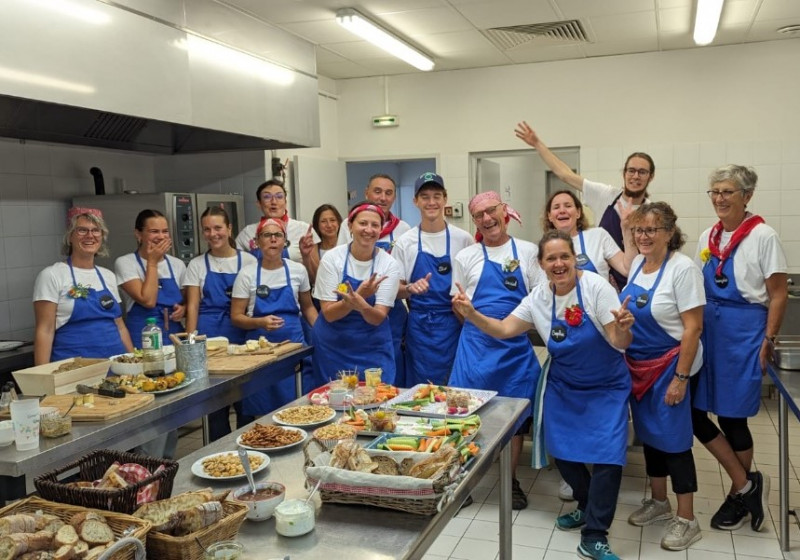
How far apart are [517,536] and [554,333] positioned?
115 cm

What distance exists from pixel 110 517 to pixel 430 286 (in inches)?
104

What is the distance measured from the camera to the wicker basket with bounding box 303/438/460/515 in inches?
71.1

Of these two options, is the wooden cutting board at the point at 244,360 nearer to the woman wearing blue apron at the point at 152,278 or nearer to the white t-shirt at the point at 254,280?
the white t-shirt at the point at 254,280

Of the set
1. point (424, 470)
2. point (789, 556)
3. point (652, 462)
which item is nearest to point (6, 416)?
point (424, 470)

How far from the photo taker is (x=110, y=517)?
1595mm

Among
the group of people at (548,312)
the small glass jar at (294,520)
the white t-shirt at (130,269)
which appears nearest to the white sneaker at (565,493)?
the group of people at (548,312)

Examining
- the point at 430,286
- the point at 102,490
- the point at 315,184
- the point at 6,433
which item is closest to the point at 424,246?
the point at 430,286

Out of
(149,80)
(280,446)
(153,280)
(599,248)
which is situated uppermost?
(149,80)

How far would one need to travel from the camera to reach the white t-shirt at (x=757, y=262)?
11.4ft

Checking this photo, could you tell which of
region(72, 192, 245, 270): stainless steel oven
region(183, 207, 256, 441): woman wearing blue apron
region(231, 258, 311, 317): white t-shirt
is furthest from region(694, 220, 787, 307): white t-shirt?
region(72, 192, 245, 270): stainless steel oven

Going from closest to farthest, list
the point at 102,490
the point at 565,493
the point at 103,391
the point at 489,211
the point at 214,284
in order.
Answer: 1. the point at 102,490
2. the point at 103,391
3. the point at 489,211
4. the point at 565,493
5. the point at 214,284

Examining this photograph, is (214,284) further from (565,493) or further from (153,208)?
(565,493)

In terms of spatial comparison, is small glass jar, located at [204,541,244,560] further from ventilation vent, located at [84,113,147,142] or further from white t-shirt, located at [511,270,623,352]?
ventilation vent, located at [84,113,147,142]

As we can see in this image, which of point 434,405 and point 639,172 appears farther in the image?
point 639,172
